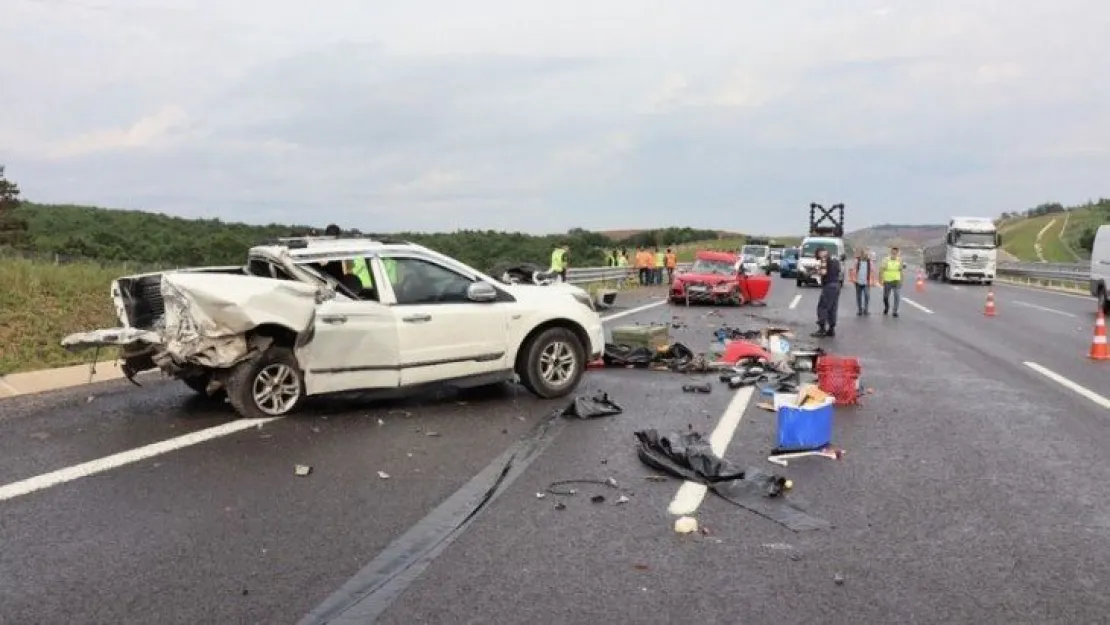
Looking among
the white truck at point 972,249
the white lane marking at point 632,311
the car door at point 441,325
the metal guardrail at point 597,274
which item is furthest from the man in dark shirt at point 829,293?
the white truck at point 972,249

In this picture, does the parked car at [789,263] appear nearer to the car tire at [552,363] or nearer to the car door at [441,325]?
the car tire at [552,363]

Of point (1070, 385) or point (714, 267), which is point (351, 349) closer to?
point (1070, 385)

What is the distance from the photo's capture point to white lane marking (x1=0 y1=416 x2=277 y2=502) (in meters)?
5.95

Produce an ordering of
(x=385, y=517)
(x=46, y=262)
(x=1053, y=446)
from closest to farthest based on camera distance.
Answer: (x=385, y=517) → (x=1053, y=446) → (x=46, y=262)

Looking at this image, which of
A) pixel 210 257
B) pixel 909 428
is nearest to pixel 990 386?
pixel 909 428

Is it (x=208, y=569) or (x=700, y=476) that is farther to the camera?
(x=700, y=476)

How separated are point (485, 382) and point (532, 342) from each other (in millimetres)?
692

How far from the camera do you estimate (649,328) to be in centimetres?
1268

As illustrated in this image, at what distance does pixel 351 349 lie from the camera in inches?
Result: 327

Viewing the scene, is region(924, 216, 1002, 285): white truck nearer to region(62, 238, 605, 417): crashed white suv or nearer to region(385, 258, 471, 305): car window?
region(62, 238, 605, 417): crashed white suv

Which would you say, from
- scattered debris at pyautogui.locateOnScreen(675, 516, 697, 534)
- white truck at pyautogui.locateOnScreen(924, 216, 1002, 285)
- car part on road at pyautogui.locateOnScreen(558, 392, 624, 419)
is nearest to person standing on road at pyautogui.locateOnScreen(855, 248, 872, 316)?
car part on road at pyautogui.locateOnScreen(558, 392, 624, 419)

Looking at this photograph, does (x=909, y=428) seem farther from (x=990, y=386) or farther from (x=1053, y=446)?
(x=990, y=386)

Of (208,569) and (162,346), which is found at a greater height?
(162,346)

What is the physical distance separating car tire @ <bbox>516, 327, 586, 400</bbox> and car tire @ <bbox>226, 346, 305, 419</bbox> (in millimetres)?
2396
